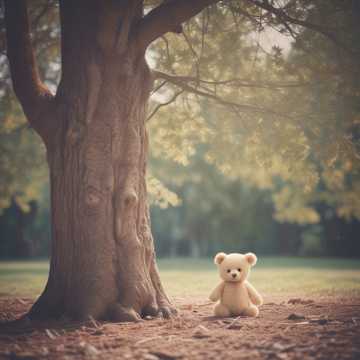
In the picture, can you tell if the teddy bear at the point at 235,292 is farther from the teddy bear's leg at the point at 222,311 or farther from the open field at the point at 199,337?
the open field at the point at 199,337

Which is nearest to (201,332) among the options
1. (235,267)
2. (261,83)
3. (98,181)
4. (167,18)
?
(235,267)

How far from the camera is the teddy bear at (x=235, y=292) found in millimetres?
5930

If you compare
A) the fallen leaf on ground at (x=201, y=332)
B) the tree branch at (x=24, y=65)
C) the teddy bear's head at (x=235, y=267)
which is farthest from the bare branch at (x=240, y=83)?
the fallen leaf on ground at (x=201, y=332)

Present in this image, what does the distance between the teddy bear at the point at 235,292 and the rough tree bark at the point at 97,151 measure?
707 millimetres

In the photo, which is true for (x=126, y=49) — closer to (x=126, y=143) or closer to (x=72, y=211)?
(x=126, y=143)

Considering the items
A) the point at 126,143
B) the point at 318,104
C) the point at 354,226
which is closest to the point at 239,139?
the point at 318,104

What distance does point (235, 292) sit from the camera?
600cm

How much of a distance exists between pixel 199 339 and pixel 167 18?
3.94 metres

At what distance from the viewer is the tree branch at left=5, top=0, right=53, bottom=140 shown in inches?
227

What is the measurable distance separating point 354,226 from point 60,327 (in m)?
29.8

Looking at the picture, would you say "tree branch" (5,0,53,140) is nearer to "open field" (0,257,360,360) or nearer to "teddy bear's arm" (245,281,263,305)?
A: "open field" (0,257,360,360)

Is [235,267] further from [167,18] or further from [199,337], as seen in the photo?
[167,18]

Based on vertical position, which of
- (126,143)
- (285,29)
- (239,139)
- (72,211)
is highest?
(285,29)

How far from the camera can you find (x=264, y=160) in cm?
825
